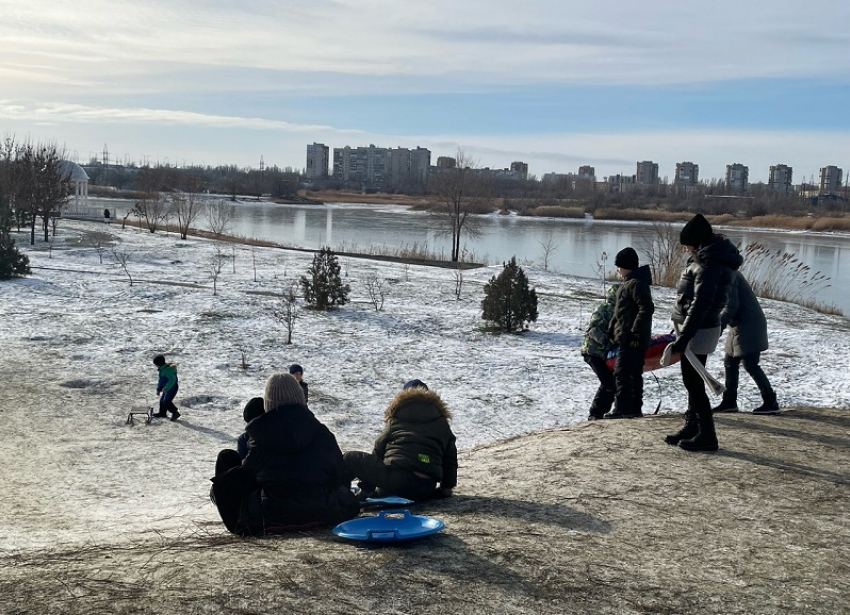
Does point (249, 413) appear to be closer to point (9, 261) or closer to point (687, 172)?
point (9, 261)

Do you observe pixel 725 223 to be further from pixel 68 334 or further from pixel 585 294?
pixel 68 334

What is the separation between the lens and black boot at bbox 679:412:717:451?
6.68 metres

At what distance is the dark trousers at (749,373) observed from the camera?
7.98 m

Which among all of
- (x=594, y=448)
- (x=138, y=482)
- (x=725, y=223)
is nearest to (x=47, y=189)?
(x=138, y=482)

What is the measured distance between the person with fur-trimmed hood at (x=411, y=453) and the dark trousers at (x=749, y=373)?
3.68 m

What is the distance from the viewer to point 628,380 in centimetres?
785

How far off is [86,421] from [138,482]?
2507mm

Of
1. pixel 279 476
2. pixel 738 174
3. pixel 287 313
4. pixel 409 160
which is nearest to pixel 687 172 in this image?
pixel 738 174

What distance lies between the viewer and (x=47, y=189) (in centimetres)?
3198

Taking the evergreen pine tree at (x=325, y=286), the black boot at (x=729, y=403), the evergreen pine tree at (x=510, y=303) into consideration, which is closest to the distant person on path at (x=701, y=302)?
the black boot at (x=729, y=403)

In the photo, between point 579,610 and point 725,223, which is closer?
point 579,610

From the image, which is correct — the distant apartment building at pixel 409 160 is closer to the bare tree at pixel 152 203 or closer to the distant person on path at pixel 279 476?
the bare tree at pixel 152 203

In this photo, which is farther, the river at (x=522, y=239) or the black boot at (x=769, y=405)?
the river at (x=522, y=239)

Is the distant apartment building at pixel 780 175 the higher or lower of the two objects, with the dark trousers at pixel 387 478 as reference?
higher
